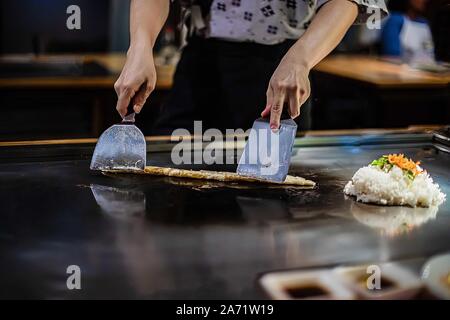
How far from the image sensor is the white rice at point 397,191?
1751 mm

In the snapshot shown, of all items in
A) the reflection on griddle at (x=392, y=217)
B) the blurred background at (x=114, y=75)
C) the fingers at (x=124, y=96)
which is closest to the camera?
the reflection on griddle at (x=392, y=217)

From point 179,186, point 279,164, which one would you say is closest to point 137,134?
point 179,186

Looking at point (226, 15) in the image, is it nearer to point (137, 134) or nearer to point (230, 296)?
point (137, 134)

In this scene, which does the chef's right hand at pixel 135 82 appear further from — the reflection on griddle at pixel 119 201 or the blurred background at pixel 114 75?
the blurred background at pixel 114 75

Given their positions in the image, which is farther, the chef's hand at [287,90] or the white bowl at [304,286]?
the chef's hand at [287,90]

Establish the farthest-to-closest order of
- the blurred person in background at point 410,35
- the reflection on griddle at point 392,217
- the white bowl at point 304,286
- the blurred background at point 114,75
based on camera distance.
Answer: the blurred person in background at point 410,35 < the blurred background at point 114,75 < the reflection on griddle at point 392,217 < the white bowl at point 304,286

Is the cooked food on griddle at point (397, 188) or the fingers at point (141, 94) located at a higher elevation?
the fingers at point (141, 94)

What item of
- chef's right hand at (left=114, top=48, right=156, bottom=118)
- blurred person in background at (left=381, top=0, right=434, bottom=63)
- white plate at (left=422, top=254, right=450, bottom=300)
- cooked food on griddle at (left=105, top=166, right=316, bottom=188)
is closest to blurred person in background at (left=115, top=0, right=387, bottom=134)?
chef's right hand at (left=114, top=48, right=156, bottom=118)

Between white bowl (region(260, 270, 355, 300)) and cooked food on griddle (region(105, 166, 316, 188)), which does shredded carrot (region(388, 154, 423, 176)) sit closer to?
cooked food on griddle (region(105, 166, 316, 188))

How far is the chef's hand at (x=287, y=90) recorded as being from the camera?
5.96 ft

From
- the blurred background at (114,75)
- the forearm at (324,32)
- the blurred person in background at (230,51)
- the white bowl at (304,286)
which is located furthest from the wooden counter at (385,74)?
the white bowl at (304,286)

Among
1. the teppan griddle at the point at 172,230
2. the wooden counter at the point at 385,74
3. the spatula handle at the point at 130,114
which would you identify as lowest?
the teppan griddle at the point at 172,230

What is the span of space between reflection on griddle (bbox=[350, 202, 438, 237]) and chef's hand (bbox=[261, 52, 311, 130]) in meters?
0.33

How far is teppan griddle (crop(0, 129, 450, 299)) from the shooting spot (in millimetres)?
1233
